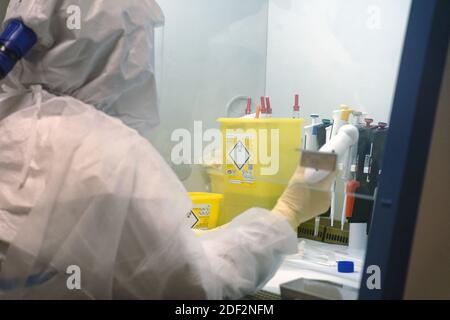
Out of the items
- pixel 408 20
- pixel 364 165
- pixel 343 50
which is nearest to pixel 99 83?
pixel 408 20

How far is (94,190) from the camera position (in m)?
0.77

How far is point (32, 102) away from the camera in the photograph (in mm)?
928

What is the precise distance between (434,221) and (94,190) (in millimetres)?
620

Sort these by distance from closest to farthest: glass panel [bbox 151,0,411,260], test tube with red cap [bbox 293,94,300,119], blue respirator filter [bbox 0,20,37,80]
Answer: blue respirator filter [bbox 0,20,37,80] < glass panel [bbox 151,0,411,260] < test tube with red cap [bbox 293,94,300,119]

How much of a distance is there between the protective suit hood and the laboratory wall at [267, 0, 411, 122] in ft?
2.80

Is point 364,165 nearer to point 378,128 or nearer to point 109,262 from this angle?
point 378,128

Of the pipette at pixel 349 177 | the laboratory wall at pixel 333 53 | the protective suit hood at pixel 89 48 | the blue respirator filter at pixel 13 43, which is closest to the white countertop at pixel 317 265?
the pipette at pixel 349 177

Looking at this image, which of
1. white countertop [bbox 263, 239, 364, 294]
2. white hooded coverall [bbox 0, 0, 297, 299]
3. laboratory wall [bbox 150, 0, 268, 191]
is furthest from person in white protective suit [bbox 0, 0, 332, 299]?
laboratory wall [bbox 150, 0, 268, 191]

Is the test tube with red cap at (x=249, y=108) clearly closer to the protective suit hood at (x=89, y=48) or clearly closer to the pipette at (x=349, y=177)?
the pipette at (x=349, y=177)

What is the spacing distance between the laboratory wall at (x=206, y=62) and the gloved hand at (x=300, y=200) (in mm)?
624

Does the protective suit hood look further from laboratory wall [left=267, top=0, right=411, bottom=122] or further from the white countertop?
laboratory wall [left=267, top=0, right=411, bottom=122]

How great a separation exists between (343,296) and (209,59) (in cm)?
116

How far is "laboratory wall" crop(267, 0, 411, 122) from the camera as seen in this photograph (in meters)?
1.54

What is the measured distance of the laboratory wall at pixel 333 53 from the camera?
1.54m
